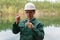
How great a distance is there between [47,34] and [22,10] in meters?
0.34

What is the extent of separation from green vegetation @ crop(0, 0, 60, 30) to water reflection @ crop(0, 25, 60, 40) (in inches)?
1.9

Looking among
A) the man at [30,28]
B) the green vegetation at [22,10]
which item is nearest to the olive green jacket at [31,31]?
the man at [30,28]

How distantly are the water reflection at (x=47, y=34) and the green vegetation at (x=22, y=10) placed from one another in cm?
5

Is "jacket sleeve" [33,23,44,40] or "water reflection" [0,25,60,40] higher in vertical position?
"jacket sleeve" [33,23,44,40]

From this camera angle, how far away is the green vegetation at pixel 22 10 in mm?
1555

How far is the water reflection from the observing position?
1564mm

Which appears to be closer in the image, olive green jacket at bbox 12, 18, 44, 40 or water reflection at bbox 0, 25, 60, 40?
olive green jacket at bbox 12, 18, 44, 40

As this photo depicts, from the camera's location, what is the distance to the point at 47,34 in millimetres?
1596

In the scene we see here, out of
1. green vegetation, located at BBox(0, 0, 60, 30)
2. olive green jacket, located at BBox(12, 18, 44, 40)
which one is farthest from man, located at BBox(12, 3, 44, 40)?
green vegetation, located at BBox(0, 0, 60, 30)

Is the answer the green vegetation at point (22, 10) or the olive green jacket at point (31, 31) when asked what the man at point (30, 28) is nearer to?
the olive green jacket at point (31, 31)

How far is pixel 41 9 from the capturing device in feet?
5.30

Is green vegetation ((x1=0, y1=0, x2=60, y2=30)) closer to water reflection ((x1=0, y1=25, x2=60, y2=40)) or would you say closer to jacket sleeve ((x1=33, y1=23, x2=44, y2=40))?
water reflection ((x1=0, y1=25, x2=60, y2=40))

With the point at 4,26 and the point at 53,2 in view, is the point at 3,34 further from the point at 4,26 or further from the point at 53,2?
the point at 53,2

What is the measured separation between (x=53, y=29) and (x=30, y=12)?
780 mm
